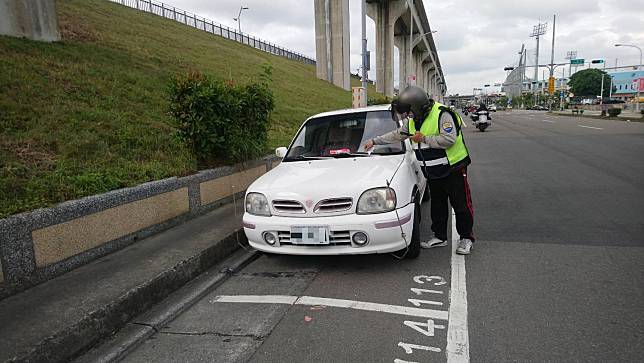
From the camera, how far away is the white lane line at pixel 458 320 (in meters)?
2.71

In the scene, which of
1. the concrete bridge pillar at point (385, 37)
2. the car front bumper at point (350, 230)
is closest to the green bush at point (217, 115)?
the car front bumper at point (350, 230)

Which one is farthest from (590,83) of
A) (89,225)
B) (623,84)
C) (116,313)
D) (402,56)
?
(116,313)

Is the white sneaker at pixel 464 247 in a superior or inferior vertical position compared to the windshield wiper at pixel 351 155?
inferior

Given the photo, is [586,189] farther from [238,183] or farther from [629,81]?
[629,81]

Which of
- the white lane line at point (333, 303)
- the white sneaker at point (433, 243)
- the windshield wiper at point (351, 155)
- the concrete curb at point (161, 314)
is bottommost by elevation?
the concrete curb at point (161, 314)

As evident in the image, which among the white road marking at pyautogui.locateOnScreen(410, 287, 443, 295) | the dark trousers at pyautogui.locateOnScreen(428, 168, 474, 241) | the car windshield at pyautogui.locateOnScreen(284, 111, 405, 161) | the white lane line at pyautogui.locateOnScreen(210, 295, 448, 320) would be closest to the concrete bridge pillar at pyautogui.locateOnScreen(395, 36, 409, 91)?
the car windshield at pyautogui.locateOnScreen(284, 111, 405, 161)

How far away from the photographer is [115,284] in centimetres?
364

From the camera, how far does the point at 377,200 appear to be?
391 centimetres

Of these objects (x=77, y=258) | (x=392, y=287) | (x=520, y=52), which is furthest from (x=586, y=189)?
(x=520, y=52)

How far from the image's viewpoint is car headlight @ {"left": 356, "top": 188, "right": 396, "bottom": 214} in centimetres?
389

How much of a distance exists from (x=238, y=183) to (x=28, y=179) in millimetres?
2966

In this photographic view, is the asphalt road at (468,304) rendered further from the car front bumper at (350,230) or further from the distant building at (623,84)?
the distant building at (623,84)

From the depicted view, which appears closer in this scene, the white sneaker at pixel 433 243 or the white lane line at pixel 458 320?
the white lane line at pixel 458 320

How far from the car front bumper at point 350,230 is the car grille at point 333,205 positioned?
76 millimetres
